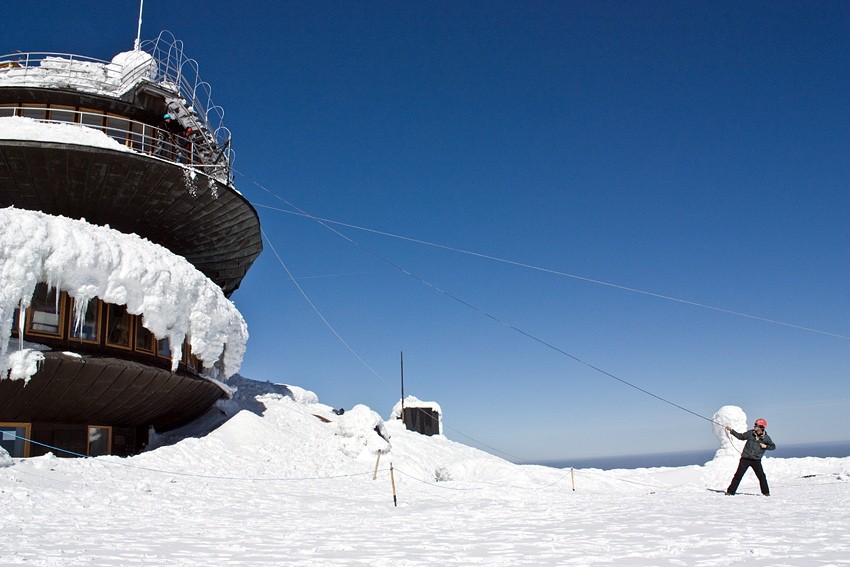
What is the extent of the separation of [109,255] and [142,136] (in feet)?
21.6

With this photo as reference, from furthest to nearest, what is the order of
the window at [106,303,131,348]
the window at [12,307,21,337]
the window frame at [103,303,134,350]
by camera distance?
the window at [106,303,131,348] < the window frame at [103,303,134,350] < the window at [12,307,21,337]

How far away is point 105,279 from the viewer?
16.3 m

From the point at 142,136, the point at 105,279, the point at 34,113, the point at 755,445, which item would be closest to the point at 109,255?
the point at 105,279

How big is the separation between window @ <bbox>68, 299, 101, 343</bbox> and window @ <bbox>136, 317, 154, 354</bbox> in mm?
1208

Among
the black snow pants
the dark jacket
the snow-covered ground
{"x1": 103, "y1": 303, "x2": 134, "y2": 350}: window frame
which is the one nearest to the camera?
the snow-covered ground

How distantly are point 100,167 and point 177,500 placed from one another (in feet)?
35.9

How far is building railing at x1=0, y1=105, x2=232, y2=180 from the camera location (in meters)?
21.2

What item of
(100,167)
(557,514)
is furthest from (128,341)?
(557,514)

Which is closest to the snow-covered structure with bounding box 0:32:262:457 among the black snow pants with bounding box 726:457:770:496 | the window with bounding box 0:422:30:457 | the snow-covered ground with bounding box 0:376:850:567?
→ the window with bounding box 0:422:30:457

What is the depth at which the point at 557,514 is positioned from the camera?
11195mm

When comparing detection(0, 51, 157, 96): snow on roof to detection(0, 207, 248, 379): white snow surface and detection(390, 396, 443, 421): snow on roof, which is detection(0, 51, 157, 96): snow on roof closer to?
detection(0, 207, 248, 379): white snow surface

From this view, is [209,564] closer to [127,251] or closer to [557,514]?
[557,514]

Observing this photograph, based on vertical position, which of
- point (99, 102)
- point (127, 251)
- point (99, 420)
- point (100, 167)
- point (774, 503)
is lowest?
point (774, 503)

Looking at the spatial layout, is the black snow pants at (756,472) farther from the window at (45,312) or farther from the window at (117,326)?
the window at (45,312)
